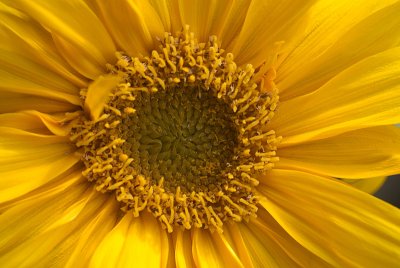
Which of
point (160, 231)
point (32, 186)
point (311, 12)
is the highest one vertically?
point (311, 12)

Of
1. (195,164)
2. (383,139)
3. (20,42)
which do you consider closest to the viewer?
(20,42)

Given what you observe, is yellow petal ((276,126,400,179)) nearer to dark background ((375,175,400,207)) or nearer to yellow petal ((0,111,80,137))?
yellow petal ((0,111,80,137))

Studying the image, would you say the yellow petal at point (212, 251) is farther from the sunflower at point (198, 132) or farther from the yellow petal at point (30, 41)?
the yellow petal at point (30, 41)

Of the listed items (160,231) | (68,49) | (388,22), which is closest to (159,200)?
(160,231)

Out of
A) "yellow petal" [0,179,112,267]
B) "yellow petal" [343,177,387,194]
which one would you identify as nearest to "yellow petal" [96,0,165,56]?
"yellow petal" [0,179,112,267]

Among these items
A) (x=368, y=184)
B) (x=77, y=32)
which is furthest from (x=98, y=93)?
(x=368, y=184)

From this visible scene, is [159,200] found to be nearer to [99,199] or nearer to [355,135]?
[99,199]

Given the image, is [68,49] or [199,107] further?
[199,107]
